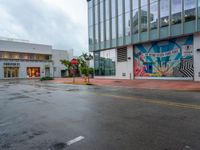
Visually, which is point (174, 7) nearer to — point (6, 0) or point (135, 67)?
point (135, 67)

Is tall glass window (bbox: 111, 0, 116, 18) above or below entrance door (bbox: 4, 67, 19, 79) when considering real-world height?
above

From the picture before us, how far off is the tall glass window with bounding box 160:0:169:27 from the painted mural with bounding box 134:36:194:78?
8.02 ft

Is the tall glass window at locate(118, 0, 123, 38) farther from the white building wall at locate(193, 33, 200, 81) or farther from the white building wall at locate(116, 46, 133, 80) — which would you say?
the white building wall at locate(193, 33, 200, 81)

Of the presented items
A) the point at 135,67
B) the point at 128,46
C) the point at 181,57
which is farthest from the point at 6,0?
the point at 181,57

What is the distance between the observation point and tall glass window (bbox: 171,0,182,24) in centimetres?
1994

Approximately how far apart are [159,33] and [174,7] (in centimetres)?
349

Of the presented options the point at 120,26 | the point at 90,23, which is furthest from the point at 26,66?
the point at 120,26

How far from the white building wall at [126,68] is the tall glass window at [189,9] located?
9.18m

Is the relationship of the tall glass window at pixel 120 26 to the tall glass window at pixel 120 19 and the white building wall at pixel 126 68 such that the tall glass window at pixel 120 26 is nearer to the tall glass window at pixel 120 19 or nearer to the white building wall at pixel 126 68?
the tall glass window at pixel 120 19

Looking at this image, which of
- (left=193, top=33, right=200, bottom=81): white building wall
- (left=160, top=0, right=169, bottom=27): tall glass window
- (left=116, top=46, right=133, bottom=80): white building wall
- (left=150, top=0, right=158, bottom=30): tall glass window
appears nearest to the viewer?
(left=193, top=33, right=200, bottom=81): white building wall

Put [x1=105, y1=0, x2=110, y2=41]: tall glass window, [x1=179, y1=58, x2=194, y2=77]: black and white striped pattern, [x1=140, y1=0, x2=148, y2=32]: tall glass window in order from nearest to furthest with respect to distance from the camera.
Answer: [x1=179, y1=58, x2=194, y2=77]: black and white striped pattern → [x1=140, y1=0, x2=148, y2=32]: tall glass window → [x1=105, y1=0, x2=110, y2=41]: tall glass window

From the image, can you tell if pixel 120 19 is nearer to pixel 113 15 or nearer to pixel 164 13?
pixel 113 15

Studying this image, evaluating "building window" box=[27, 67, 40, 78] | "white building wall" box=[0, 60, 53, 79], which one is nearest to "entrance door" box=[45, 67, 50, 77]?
"white building wall" box=[0, 60, 53, 79]

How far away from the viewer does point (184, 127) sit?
4562 mm
